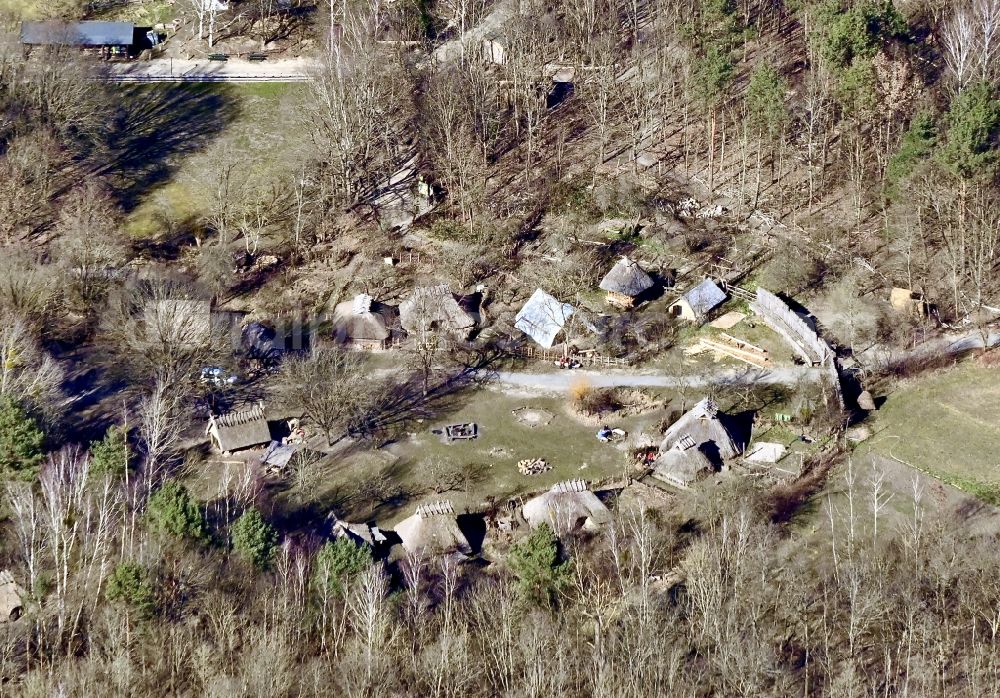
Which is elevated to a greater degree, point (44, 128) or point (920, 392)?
point (44, 128)

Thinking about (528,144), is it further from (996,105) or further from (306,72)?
(996,105)

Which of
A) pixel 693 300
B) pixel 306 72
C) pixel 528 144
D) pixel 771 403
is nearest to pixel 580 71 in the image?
pixel 528 144

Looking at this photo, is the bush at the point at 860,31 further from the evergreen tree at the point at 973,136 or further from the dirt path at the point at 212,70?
the dirt path at the point at 212,70

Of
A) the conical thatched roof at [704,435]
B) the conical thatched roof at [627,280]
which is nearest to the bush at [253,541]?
the conical thatched roof at [704,435]

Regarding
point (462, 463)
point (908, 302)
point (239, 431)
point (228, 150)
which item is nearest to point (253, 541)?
point (239, 431)

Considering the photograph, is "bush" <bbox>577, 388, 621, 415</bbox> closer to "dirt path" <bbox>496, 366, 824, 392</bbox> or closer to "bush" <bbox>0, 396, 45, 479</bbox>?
"dirt path" <bbox>496, 366, 824, 392</bbox>

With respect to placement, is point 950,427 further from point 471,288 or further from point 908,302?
point 471,288
